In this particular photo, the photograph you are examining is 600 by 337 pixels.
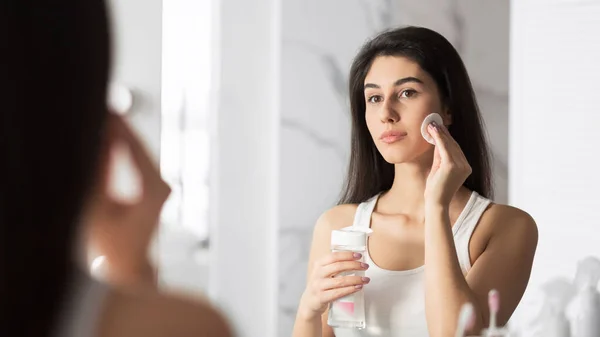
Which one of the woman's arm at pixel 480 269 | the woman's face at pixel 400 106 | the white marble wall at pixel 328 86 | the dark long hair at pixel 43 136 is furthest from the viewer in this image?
the white marble wall at pixel 328 86

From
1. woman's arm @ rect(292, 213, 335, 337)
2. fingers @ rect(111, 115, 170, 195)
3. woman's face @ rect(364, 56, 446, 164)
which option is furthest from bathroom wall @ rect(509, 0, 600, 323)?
fingers @ rect(111, 115, 170, 195)

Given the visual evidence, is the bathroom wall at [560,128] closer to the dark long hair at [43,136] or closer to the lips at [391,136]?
the lips at [391,136]

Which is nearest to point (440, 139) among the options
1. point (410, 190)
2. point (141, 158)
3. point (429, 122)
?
point (429, 122)

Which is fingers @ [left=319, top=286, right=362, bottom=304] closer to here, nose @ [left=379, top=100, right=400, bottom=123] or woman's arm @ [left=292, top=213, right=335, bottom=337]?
woman's arm @ [left=292, top=213, right=335, bottom=337]

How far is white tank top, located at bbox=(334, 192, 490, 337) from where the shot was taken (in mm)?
990

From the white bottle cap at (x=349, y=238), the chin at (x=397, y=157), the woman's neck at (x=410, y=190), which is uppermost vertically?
the chin at (x=397, y=157)

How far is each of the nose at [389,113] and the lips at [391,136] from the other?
2 centimetres

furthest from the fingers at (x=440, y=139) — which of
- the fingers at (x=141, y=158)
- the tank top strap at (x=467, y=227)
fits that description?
the fingers at (x=141, y=158)

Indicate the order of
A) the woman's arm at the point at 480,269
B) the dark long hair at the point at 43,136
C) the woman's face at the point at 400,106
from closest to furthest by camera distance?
1. the dark long hair at the point at 43,136
2. the woman's arm at the point at 480,269
3. the woman's face at the point at 400,106

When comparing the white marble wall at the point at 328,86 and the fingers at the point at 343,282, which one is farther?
the white marble wall at the point at 328,86

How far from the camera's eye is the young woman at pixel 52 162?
1.10 ft

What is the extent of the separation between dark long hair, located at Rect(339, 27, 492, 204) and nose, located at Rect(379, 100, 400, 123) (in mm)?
71

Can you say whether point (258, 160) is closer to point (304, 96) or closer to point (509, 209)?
point (304, 96)

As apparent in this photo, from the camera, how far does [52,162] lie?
0.35 meters
